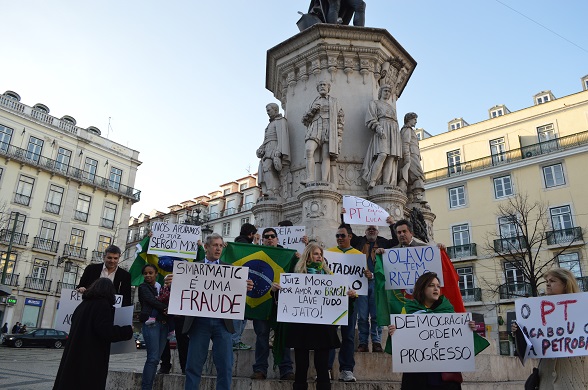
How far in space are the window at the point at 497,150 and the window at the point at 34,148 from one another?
39383mm

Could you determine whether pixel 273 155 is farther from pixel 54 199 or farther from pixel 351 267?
pixel 54 199

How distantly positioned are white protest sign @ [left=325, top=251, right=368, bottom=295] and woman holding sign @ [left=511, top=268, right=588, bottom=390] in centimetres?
240

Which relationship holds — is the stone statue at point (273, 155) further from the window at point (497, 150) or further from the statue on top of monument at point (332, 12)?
the window at point (497, 150)

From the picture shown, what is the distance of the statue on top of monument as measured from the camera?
1238 cm

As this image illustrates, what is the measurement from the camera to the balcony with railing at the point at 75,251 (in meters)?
41.9

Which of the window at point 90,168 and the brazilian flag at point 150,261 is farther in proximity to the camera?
the window at point 90,168

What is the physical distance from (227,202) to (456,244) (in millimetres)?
33678

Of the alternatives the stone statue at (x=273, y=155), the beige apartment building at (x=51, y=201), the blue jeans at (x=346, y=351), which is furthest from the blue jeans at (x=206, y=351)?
the beige apartment building at (x=51, y=201)

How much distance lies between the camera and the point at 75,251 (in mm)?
42688

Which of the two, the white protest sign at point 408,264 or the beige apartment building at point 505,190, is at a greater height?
the beige apartment building at point 505,190

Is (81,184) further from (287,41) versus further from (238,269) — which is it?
(238,269)

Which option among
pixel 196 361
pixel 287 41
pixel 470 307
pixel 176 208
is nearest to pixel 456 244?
pixel 470 307

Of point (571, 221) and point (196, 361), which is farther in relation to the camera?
point (571, 221)

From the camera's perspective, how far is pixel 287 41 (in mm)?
11289
